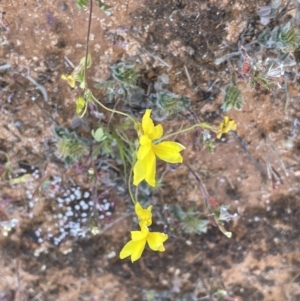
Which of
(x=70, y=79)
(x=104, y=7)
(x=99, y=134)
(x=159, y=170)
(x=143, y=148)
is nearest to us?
(x=143, y=148)

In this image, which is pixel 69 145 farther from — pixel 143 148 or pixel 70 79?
pixel 143 148

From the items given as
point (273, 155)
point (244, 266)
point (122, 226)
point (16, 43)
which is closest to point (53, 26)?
point (16, 43)

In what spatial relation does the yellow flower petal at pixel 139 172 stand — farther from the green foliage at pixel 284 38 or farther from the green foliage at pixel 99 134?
the green foliage at pixel 284 38

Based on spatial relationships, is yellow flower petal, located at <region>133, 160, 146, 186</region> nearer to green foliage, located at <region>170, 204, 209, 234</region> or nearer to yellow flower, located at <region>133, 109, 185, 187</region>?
yellow flower, located at <region>133, 109, 185, 187</region>

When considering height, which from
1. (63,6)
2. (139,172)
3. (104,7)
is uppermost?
(104,7)

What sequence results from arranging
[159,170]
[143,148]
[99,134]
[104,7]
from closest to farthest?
[143,148] < [104,7] < [99,134] < [159,170]

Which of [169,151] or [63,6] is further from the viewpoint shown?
[63,6]

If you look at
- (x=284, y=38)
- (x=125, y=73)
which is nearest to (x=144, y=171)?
(x=125, y=73)

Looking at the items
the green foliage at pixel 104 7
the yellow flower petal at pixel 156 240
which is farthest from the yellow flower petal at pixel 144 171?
the green foliage at pixel 104 7
